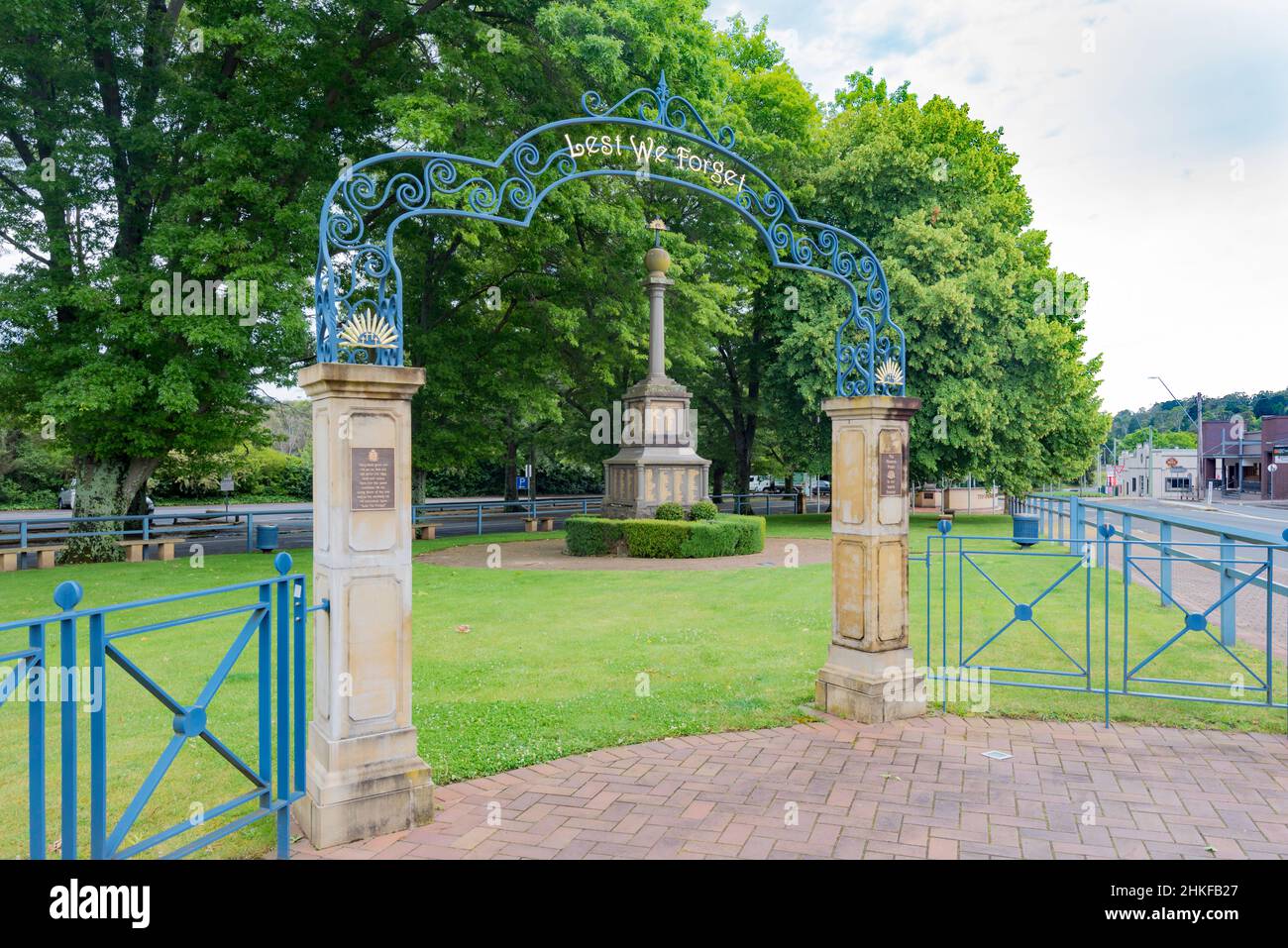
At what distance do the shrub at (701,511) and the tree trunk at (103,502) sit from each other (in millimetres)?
11979

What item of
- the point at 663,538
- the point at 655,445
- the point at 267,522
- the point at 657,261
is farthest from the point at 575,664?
the point at 267,522

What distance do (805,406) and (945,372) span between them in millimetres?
4377

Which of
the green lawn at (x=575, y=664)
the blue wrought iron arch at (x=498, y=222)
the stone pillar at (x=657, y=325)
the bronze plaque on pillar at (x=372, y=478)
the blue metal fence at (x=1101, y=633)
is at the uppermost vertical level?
the stone pillar at (x=657, y=325)

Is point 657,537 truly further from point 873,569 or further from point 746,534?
point 873,569

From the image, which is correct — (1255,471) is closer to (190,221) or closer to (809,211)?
(809,211)

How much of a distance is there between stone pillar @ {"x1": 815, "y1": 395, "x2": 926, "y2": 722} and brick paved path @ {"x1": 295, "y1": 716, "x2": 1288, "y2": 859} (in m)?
0.39

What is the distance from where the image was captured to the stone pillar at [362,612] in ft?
14.3

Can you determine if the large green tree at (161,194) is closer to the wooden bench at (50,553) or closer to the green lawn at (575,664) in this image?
the wooden bench at (50,553)

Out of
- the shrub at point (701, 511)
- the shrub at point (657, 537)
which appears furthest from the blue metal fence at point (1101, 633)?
the shrub at point (701, 511)

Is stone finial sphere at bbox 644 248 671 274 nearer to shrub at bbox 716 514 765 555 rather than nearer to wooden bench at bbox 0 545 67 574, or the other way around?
shrub at bbox 716 514 765 555

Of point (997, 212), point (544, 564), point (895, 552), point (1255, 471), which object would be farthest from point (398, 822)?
point (1255, 471)

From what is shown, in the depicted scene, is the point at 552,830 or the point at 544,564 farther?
the point at 544,564

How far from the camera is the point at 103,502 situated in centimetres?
1730
